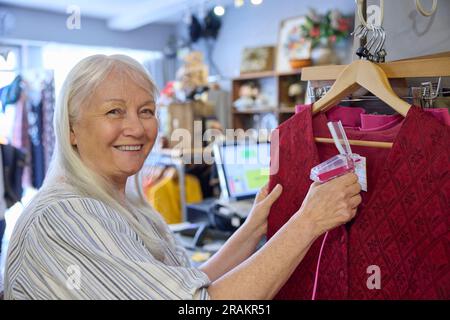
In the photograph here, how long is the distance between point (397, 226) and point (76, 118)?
71cm

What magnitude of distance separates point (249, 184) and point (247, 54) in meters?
2.86

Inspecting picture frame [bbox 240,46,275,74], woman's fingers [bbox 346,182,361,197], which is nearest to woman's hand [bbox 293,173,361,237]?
woman's fingers [bbox 346,182,361,197]

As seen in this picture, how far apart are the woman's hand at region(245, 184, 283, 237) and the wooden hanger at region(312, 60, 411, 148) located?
18cm

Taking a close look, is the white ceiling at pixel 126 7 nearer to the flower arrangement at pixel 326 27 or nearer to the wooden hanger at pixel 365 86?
the flower arrangement at pixel 326 27

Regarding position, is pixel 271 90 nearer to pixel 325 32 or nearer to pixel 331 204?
pixel 325 32

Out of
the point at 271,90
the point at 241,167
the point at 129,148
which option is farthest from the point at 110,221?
the point at 271,90

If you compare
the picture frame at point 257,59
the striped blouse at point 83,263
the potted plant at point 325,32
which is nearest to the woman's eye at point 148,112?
the striped blouse at point 83,263

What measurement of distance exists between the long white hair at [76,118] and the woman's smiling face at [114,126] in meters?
0.01

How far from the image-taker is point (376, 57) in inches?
34.1

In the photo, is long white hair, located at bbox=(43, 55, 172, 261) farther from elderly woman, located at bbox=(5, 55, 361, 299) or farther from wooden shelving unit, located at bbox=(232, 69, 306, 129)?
wooden shelving unit, located at bbox=(232, 69, 306, 129)

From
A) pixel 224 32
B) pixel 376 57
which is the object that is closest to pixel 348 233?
pixel 376 57

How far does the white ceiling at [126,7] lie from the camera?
4.78 metres

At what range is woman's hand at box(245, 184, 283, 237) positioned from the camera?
0.99 metres
